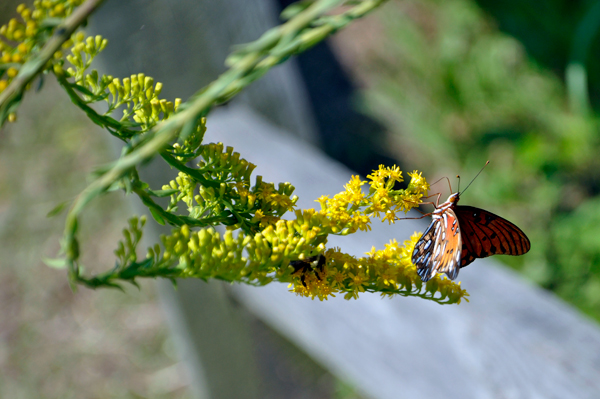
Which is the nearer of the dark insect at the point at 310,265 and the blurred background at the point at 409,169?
the dark insect at the point at 310,265

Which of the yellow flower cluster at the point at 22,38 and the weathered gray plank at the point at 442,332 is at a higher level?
the weathered gray plank at the point at 442,332

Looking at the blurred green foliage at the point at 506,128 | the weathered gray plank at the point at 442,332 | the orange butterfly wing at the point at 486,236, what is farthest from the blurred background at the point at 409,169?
the orange butterfly wing at the point at 486,236

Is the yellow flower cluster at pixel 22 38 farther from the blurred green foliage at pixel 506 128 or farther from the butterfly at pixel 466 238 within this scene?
the blurred green foliage at pixel 506 128

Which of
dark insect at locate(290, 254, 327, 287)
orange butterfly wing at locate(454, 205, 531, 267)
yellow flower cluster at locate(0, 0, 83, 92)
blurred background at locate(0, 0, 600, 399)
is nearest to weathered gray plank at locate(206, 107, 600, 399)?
orange butterfly wing at locate(454, 205, 531, 267)

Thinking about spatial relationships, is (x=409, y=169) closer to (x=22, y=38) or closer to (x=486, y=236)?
(x=486, y=236)

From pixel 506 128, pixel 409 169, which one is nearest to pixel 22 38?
pixel 409 169

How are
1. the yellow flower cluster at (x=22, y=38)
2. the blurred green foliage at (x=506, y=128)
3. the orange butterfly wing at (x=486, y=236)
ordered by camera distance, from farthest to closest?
1. the blurred green foliage at (x=506, y=128)
2. the orange butterfly wing at (x=486, y=236)
3. the yellow flower cluster at (x=22, y=38)

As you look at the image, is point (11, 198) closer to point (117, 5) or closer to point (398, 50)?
point (117, 5)

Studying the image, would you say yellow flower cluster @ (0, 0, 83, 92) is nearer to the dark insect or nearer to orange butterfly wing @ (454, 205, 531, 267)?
the dark insect
